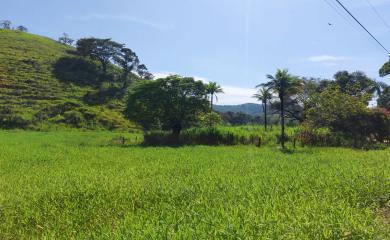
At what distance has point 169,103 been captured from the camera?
144 feet

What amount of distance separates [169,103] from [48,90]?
52.4 m

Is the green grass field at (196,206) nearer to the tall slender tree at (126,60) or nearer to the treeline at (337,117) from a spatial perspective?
the treeline at (337,117)

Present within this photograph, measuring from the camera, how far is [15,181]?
15.5 metres

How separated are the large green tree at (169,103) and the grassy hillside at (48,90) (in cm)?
2585

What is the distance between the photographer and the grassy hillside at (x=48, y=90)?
6856 centimetres

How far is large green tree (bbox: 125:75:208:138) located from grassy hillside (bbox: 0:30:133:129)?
84.8 feet

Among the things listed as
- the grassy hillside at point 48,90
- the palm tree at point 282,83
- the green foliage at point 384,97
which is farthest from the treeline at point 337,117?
the grassy hillside at point 48,90

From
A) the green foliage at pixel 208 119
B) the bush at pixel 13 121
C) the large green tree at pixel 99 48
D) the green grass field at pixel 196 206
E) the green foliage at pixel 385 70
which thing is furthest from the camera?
the large green tree at pixel 99 48

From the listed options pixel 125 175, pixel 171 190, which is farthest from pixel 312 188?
pixel 125 175

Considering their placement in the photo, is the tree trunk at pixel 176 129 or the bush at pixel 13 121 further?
the bush at pixel 13 121

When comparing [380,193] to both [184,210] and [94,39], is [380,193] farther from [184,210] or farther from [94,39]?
[94,39]

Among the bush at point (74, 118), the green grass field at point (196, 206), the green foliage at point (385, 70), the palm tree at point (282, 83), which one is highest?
the green foliage at point (385, 70)

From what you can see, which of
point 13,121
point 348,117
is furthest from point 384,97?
point 13,121

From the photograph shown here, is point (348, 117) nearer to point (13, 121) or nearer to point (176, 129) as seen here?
point (176, 129)
